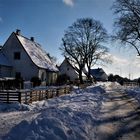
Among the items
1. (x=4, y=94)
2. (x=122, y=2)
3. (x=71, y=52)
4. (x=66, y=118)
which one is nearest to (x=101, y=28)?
(x=71, y=52)

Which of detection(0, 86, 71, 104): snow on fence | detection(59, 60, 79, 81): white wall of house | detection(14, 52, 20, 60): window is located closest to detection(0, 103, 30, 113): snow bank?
detection(0, 86, 71, 104): snow on fence

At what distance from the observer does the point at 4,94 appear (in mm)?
21953

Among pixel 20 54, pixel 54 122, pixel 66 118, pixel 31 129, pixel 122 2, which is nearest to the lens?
pixel 31 129

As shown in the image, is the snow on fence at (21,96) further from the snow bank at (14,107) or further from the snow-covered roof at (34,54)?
the snow-covered roof at (34,54)

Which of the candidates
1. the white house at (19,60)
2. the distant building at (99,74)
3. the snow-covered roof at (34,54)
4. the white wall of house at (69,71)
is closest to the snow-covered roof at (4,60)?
the white house at (19,60)

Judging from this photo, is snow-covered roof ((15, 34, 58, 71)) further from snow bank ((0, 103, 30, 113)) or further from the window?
snow bank ((0, 103, 30, 113))

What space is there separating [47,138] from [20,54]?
35056 millimetres

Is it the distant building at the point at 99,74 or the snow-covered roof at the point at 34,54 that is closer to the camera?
the snow-covered roof at the point at 34,54

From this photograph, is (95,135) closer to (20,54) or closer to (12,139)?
(12,139)

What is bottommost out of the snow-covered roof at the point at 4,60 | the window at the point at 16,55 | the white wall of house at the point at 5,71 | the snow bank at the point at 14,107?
the snow bank at the point at 14,107

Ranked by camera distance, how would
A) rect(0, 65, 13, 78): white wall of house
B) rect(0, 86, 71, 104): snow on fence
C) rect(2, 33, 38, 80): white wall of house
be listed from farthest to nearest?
rect(2, 33, 38, 80): white wall of house
rect(0, 65, 13, 78): white wall of house
rect(0, 86, 71, 104): snow on fence

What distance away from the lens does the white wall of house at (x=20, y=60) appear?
142ft

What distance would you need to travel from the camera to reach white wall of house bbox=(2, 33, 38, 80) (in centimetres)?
4325

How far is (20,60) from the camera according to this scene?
43.9 meters
